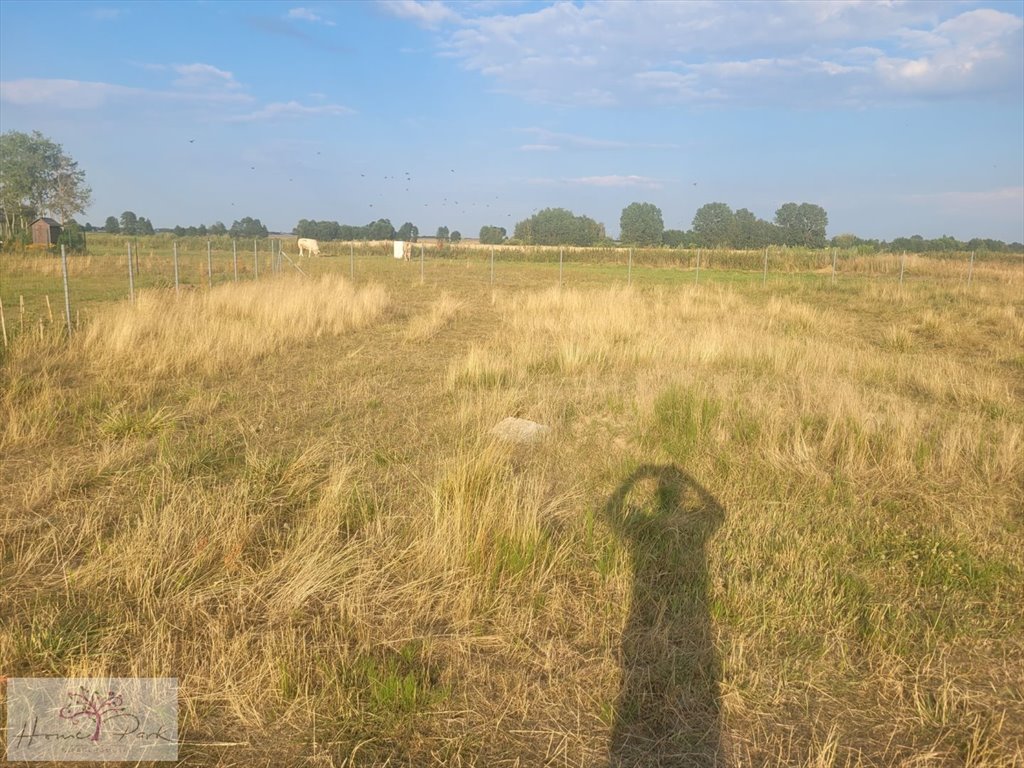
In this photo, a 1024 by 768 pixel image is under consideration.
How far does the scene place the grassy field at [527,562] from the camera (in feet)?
9.16

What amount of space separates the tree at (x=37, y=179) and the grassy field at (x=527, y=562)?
5640 centimetres

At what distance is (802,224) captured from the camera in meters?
60.3

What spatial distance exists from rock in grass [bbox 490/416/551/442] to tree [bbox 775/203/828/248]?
54.8 metres

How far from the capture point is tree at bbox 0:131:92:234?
5366cm

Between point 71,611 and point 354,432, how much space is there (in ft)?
10.5

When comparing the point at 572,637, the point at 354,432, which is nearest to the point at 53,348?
the point at 354,432

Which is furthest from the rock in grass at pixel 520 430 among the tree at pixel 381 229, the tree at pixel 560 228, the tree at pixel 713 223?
the tree at pixel 381 229

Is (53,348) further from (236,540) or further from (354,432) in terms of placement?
(236,540)

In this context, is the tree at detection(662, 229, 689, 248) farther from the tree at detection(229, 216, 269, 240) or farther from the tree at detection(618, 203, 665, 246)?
the tree at detection(229, 216, 269, 240)

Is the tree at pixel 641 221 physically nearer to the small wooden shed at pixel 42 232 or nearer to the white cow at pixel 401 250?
the white cow at pixel 401 250

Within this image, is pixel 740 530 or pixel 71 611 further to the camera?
pixel 740 530

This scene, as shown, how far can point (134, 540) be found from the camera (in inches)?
148

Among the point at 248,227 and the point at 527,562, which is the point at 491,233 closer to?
the point at 248,227

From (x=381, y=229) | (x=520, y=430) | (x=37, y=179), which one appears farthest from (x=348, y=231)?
(x=520, y=430)
